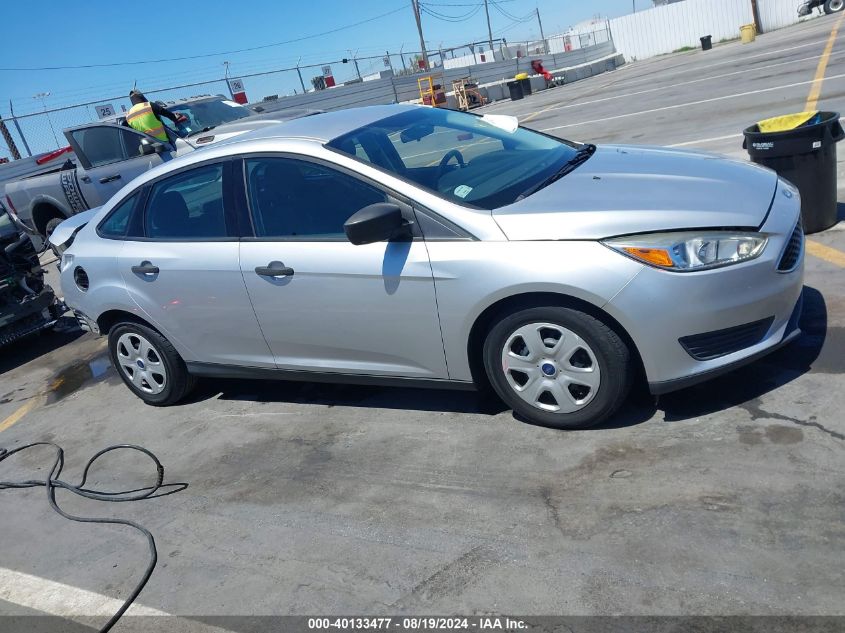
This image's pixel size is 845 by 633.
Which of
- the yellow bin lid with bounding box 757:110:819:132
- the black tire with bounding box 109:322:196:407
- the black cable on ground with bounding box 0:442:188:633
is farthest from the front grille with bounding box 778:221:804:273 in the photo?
the black tire with bounding box 109:322:196:407

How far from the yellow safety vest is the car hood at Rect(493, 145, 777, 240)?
8380 millimetres

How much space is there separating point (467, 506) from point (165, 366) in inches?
106

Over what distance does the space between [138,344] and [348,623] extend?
10.2 ft

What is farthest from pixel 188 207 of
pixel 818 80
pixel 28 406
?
pixel 818 80

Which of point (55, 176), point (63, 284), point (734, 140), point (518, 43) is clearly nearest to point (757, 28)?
point (518, 43)

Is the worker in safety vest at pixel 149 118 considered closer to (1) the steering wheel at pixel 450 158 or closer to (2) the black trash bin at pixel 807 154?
(1) the steering wheel at pixel 450 158

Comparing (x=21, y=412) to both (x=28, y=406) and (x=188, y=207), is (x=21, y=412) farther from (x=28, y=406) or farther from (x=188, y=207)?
(x=188, y=207)

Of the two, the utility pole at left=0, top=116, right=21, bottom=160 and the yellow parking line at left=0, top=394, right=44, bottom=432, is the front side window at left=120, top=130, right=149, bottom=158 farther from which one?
the utility pole at left=0, top=116, right=21, bottom=160

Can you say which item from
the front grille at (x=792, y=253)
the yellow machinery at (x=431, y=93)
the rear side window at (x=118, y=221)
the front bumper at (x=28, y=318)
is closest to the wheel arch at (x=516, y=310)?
the front grille at (x=792, y=253)

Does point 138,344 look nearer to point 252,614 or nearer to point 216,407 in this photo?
point 216,407

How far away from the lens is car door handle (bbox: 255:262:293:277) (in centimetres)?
417

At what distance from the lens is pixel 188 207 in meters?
4.79

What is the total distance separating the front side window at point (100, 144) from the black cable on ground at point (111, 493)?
6.88 m

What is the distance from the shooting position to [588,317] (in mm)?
3434
